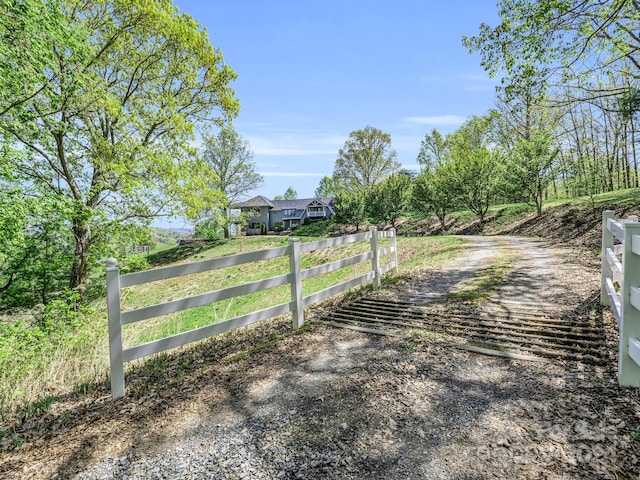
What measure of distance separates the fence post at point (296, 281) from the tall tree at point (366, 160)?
40.1 meters

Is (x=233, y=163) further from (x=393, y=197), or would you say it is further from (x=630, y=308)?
(x=630, y=308)

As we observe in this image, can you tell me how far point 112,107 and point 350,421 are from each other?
1052 centimetres

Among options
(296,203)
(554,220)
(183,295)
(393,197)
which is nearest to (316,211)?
(296,203)

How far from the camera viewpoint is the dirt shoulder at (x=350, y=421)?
2.16m

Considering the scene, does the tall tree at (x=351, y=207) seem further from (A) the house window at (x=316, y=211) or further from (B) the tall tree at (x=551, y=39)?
(B) the tall tree at (x=551, y=39)

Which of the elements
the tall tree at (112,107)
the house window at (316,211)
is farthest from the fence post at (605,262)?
the house window at (316,211)

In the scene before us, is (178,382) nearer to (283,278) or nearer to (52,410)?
(52,410)

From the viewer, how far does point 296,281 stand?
4.93 meters

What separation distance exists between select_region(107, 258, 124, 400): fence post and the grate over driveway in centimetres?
287

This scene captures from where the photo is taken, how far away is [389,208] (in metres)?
34.2

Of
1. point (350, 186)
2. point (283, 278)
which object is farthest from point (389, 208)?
point (283, 278)

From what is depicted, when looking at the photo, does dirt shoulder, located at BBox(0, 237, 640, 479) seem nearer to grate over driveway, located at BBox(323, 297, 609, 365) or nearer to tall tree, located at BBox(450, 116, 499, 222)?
grate over driveway, located at BBox(323, 297, 609, 365)

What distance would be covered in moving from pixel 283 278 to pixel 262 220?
2058 inches

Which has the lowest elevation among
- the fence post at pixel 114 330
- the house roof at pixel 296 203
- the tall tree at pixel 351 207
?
the fence post at pixel 114 330
